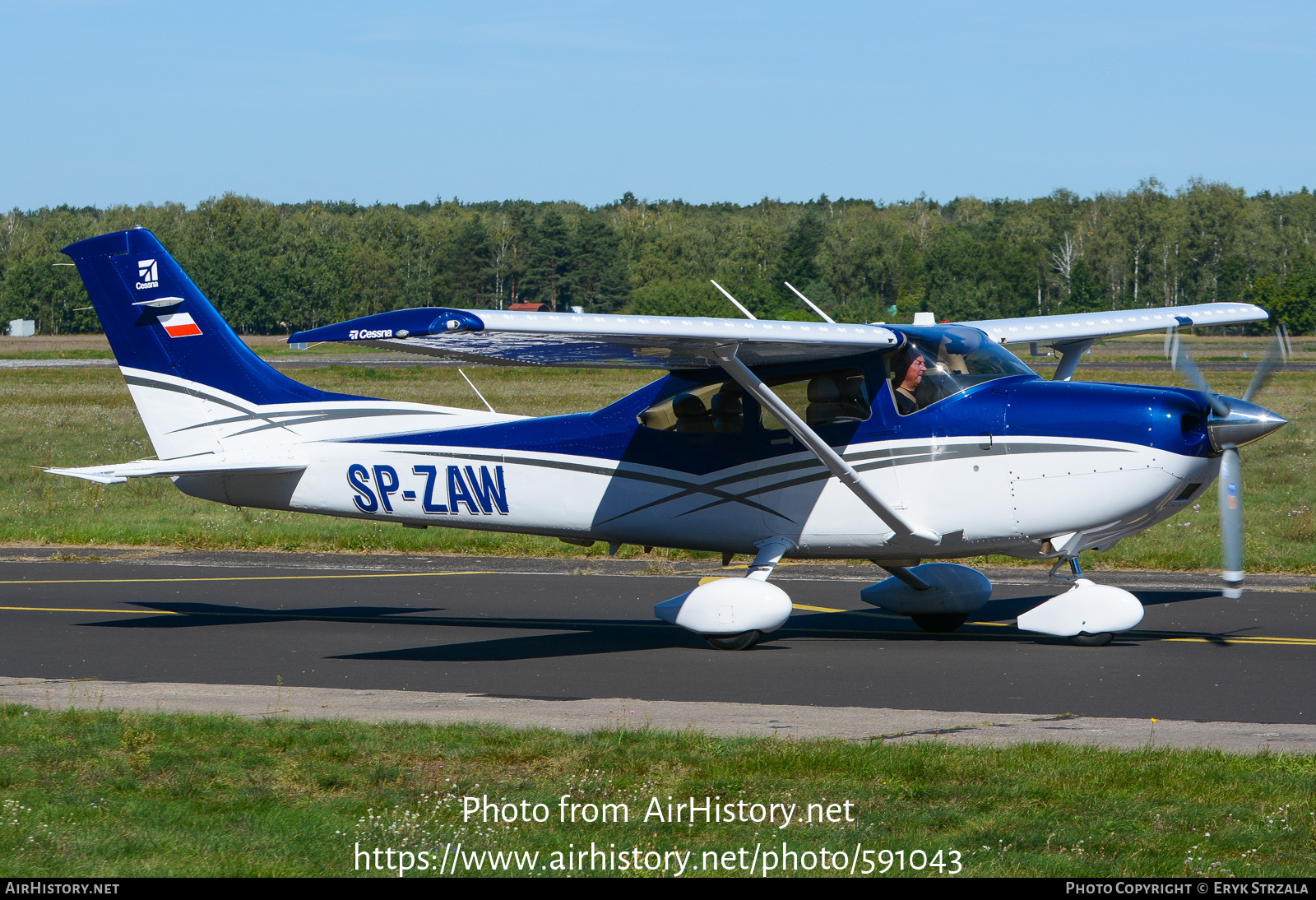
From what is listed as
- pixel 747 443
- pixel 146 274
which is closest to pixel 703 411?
pixel 747 443

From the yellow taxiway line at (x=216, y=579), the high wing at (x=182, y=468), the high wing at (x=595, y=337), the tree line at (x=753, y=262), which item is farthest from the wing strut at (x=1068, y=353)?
the tree line at (x=753, y=262)

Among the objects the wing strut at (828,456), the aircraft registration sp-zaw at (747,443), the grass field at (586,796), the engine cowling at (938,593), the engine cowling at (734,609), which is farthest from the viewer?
the engine cowling at (938,593)

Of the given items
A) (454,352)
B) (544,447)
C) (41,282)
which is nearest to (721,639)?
(544,447)

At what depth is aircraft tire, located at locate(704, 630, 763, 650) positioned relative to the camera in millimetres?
11023

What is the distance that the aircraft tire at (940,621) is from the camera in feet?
39.2

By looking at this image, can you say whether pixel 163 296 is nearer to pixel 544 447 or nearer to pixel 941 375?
pixel 544 447

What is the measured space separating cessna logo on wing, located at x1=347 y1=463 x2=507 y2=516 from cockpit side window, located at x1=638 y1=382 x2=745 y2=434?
62.5 inches

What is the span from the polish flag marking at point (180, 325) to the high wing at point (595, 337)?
352cm

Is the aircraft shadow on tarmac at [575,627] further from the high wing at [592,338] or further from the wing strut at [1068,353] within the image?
the high wing at [592,338]

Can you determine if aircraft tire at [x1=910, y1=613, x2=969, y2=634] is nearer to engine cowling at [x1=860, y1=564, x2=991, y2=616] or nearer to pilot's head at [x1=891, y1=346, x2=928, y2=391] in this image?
engine cowling at [x1=860, y1=564, x2=991, y2=616]

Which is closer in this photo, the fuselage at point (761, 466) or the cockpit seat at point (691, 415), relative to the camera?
the fuselage at point (761, 466)

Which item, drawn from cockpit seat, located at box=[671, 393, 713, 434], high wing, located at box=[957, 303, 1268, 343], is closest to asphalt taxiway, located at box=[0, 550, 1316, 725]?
cockpit seat, located at box=[671, 393, 713, 434]

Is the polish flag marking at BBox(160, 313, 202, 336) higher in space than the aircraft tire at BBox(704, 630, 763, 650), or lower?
higher

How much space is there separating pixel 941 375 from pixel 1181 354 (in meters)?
1.84
